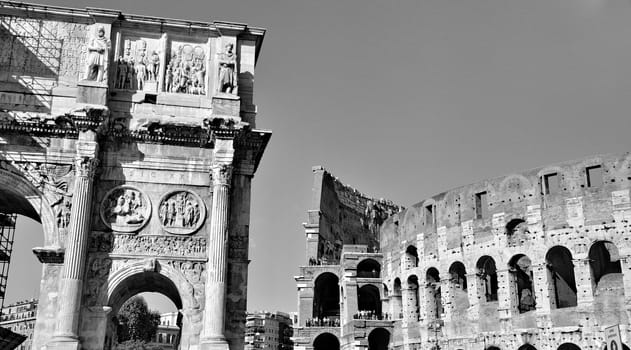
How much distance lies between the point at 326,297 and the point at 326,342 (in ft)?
14.5

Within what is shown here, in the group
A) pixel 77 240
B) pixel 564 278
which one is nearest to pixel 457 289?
pixel 564 278

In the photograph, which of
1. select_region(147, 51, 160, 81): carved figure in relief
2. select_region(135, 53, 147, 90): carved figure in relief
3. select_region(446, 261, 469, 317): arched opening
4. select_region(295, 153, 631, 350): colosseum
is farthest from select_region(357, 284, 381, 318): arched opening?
select_region(135, 53, 147, 90): carved figure in relief

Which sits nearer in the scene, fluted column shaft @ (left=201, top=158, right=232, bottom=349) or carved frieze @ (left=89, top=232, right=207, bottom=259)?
fluted column shaft @ (left=201, top=158, right=232, bottom=349)

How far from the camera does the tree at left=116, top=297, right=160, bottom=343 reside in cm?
5934

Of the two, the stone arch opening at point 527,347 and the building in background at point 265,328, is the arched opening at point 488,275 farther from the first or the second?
the building in background at point 265,328

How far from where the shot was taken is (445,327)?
120 feet

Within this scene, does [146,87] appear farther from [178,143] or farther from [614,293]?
[614,293]

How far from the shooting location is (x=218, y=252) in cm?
1767

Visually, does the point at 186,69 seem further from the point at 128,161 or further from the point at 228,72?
the point at 128,161

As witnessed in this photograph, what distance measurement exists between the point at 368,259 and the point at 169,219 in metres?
27.4

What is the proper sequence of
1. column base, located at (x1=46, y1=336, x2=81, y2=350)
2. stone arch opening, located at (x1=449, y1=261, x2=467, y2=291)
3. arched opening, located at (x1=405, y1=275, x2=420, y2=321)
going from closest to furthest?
column base, located at (x1=46, y1=336, x2=81, y2=350)
stone arch opening, located at (x1=449, y1=261, x2=467, y2=291)
arched opening, located at (x1=405, y1=275, x2=420, y2=321)

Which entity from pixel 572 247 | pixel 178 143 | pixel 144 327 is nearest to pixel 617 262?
pixel 572 247

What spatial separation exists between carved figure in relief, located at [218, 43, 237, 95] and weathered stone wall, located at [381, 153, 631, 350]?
19.4 metres

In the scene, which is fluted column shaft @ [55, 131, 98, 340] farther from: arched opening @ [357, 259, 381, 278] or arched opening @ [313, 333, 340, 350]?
arched opening @ [313, 333, 340, 350]
